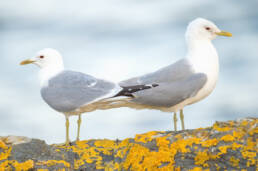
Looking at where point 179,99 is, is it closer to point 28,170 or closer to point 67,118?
point 67,118

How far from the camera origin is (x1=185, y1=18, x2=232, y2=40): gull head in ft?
29.3

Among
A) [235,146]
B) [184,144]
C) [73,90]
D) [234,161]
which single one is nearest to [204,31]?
[73,90]

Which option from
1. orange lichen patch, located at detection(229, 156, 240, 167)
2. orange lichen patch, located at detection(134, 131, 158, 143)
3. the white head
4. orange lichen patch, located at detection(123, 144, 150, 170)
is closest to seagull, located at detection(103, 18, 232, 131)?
the white head

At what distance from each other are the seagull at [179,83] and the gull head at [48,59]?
1.67 m

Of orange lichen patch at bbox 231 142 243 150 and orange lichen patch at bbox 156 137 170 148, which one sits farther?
orange lichen patch at bbox 156 137 170 148

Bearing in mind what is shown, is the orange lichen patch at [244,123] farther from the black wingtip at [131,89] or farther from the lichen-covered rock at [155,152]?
the black wingtip at [131,89]

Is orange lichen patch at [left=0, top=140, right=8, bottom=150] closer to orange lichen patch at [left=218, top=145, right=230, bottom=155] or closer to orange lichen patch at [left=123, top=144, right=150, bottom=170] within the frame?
orange lichen patch at [left=123, top=144, right=150, bottom=170]

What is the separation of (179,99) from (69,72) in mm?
2442

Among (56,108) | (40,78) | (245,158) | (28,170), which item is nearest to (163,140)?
(245,158)

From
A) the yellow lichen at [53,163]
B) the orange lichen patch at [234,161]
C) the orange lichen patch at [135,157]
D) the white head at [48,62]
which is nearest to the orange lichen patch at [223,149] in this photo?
the orange lichen patch at [234,161]

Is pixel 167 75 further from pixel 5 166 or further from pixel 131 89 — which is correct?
pixel 5 166

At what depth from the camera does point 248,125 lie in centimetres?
555

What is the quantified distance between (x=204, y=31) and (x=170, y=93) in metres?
1.93

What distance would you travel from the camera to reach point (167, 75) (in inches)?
328
